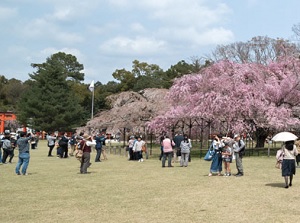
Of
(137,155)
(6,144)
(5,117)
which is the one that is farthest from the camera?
(5,117)

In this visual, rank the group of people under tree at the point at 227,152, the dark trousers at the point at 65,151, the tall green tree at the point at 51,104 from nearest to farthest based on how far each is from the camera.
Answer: the group of people under tree at the point at 227,152 → the dark trousers at the point at 65,151 → the tall green tree at the point at 51,104

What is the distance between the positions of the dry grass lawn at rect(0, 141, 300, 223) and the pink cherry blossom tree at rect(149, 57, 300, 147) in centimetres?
1001

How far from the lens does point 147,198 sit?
32.2 feet

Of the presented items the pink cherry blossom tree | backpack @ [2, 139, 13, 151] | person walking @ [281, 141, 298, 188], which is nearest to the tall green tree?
the pink cherry blossom tree

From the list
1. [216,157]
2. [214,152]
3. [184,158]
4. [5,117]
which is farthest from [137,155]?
[5,117]

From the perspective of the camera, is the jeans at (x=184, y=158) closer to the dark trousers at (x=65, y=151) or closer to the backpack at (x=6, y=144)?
the backpack at (x=6, y=144)

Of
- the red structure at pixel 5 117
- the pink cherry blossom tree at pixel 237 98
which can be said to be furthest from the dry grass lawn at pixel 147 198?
the red structure at pixel 5 117

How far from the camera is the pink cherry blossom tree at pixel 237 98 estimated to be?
24328 millimetres

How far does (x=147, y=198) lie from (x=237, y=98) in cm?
1617

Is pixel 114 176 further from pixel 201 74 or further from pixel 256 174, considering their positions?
pixel 201 74

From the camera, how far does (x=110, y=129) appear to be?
30.8 metres

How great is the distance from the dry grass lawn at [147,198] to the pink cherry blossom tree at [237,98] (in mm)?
10014

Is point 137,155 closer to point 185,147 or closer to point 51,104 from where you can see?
point 185,147

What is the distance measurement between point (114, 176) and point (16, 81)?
74.6 m
